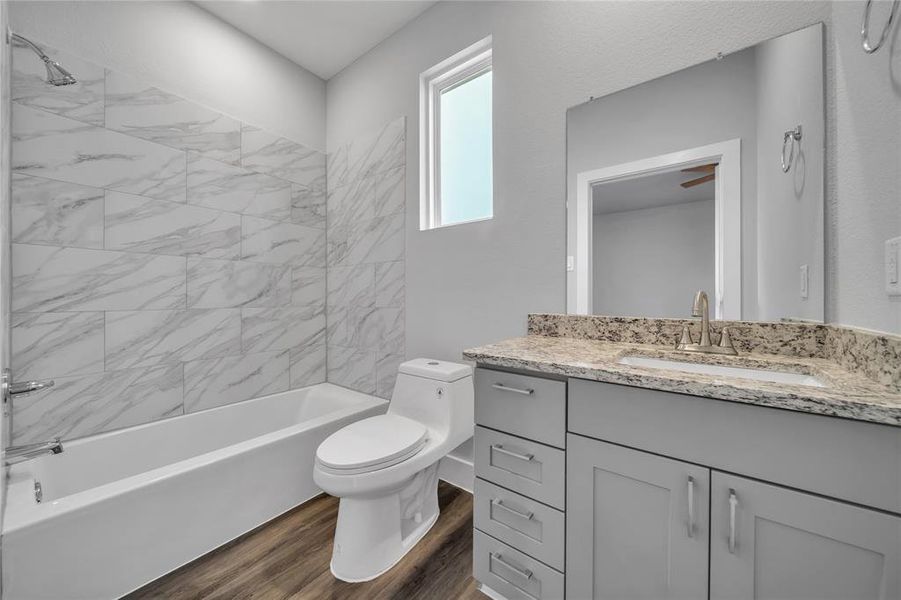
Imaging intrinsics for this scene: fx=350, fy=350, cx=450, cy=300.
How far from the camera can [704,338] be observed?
121 cm

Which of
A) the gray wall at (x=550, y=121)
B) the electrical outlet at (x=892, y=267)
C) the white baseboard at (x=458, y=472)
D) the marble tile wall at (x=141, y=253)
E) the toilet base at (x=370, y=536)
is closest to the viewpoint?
the electrical outlet at (x=892, y=267)

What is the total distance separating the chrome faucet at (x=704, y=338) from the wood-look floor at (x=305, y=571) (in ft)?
3.82

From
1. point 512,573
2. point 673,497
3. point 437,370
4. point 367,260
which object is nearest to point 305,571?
point 512,573

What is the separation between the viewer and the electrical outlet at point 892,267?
2.46 ft

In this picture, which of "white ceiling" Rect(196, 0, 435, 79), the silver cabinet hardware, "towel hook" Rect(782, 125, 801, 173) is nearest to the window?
"white ceiling" Rect(196, 0, 435, 79)

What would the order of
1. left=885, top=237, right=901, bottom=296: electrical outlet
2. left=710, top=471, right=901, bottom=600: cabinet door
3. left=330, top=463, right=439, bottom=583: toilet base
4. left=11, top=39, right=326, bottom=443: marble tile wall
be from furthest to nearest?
left=11, top=39, right=326, bottom=443: marble tile wall, left=330, top=463, right=439, bottom=583: toilet base, left=885, top=237, right=901, bottom=296: electrical outlet, left=710, top=471, right=901, bottom=600: cabinet door

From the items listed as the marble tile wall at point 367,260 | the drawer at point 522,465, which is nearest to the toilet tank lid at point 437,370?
the marble tile wall at point 367,260

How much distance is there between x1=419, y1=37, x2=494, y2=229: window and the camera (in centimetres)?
200

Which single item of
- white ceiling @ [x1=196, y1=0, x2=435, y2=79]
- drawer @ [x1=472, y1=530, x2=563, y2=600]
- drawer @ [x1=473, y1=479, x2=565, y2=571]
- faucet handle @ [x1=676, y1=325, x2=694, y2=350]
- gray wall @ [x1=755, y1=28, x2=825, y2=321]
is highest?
white ceiling @ [x1=196, y1=0, x2=435, y2=79]

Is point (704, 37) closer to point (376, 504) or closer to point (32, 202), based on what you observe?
point (376, 504)

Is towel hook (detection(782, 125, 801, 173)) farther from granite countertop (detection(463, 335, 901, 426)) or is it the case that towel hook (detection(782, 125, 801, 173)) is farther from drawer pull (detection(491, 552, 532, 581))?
drawer pull (detection(491, 552, 532, 581))

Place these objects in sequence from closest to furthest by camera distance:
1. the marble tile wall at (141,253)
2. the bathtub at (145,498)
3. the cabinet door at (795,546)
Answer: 1. the cabinet door at (795,546)
2. the bathtub at (145,498)
3. the marble tile wall at (141,253)

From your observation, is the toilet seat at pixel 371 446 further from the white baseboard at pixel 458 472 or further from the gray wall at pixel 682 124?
the gray wall at pixel 682 124

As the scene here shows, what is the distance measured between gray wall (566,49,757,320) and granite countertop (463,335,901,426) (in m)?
0.22
